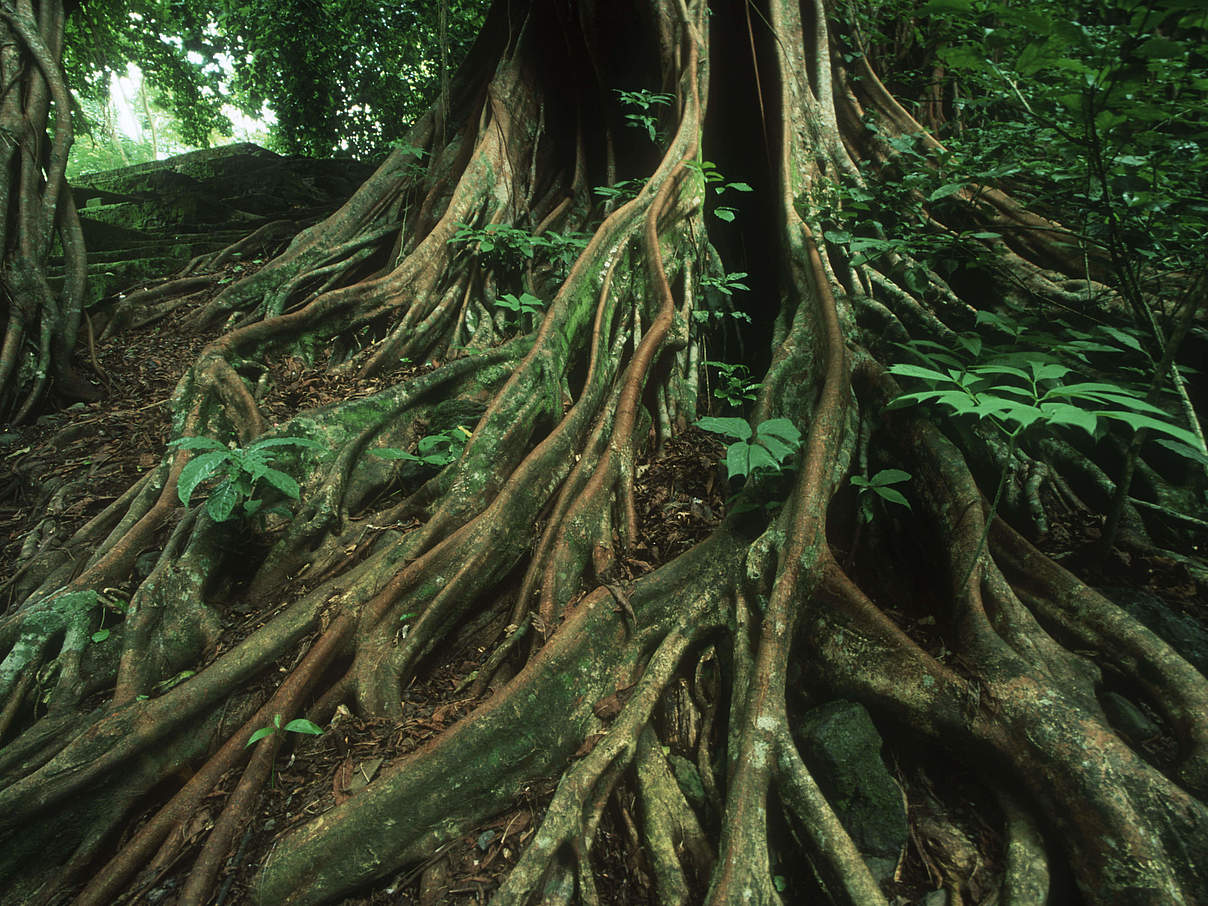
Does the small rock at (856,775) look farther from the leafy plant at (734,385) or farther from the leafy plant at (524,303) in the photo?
the leafy plant at (524,303)

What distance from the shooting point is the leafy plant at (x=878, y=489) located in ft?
6.43

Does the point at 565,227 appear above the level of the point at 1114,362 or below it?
above

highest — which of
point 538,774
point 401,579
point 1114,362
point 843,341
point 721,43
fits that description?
point 721,43

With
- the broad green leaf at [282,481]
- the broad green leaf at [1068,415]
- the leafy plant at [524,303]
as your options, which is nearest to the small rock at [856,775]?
the broad green leaf at [1068,415]

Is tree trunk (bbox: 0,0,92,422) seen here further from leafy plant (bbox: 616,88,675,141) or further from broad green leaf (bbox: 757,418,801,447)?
broad green leaf (bbox: 757,418,801,447)

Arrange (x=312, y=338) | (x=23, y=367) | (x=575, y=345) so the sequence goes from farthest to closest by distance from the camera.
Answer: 1. (x=23, y=367)
2. (x=312, y=338)
3. (x=575, y=345)

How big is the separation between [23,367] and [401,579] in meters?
3.58

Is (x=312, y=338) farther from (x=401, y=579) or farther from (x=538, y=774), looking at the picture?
(x=538, y=774)

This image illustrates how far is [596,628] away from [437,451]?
1.27m

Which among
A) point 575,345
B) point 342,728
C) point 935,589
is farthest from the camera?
point 575,345

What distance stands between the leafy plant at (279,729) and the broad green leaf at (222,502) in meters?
0.73

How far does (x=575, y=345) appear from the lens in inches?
122

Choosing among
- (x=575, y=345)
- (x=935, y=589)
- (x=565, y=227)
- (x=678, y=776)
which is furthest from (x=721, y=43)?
(x=678, y=776)

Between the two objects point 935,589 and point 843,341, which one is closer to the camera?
point 935,589
